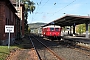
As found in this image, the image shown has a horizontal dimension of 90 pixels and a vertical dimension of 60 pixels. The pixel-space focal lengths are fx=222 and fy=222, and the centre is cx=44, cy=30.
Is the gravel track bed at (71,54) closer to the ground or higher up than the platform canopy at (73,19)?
closer to the ground

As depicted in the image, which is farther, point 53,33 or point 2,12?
point 53,33

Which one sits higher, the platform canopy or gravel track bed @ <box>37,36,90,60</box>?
the platform canopy

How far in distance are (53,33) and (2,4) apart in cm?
2245

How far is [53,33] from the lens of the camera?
4700cm

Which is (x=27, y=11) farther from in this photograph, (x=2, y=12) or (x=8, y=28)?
(x=8, y=28)

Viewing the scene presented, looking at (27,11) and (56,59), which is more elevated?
(27,11)

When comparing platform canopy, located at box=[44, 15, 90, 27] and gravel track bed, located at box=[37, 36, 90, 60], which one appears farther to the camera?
platform canopy, located at box=[44, 15, 90, 27]

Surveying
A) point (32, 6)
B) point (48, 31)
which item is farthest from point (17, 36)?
point (32, 6)

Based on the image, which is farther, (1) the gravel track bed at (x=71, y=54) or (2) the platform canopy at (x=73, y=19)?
(2) the platform canopy at (x=73, y=19)

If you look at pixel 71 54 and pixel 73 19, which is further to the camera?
pixel 73 19

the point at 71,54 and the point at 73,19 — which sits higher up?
the point at 73,19

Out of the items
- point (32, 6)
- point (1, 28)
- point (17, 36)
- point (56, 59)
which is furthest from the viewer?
point (32, 6)

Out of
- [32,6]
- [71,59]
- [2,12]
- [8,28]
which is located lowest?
[71,59]

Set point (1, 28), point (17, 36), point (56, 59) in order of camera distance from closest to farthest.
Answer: point (56, 59), point (1, 28), point (17, 36)
